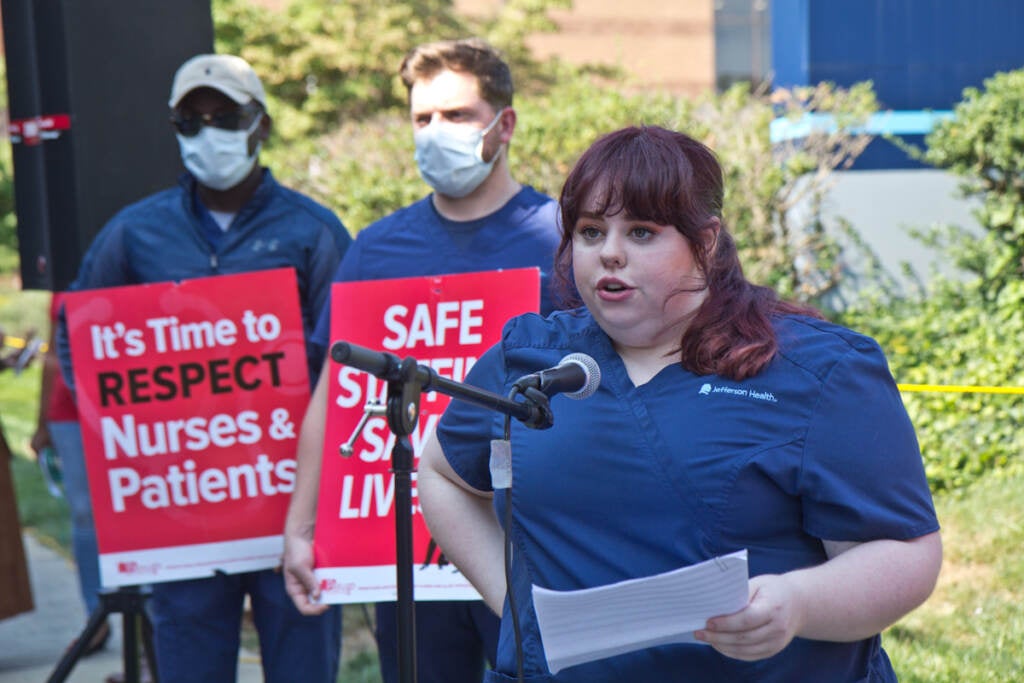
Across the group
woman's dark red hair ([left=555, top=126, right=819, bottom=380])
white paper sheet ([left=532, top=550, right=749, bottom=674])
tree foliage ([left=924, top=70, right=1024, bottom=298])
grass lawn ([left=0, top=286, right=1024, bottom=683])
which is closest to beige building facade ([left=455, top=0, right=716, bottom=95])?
tree foliage ([left=924, top=70, right=1024, bottom=298])

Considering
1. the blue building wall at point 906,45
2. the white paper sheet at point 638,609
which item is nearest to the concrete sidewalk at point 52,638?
the white paper sheet at point 638,609

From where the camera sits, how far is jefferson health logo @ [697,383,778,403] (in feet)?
7.27

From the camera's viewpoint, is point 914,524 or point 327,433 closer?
point 914,524

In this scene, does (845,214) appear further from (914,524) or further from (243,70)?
(914,524)

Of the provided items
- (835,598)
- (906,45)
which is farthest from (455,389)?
(906,45)

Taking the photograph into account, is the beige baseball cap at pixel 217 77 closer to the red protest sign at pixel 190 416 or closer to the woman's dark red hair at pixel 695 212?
the red protest sign at pixel 190 416

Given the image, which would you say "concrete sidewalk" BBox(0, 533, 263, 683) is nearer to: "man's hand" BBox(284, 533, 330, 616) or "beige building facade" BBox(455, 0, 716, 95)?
"man's hand" BBox(284, 533, 330, 616)

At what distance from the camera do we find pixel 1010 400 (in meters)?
6.88

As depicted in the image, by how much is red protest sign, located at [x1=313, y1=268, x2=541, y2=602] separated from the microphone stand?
4.35ft

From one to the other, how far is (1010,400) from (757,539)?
202 inches

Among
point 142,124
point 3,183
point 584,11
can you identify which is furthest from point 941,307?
point 584,11

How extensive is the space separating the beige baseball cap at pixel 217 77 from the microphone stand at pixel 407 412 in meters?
2.38

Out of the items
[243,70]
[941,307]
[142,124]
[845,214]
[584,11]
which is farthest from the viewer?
[584,11]

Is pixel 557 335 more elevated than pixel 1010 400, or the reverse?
pixel 557 335
